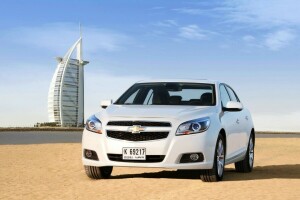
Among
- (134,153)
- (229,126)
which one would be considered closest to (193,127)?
(134,153)

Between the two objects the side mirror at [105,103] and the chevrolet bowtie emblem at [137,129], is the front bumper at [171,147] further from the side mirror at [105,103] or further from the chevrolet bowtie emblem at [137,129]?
the side mirror at [105,103]

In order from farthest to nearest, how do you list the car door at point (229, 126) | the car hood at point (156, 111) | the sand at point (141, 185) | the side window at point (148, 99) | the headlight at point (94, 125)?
the side window at point (148, 99)
the car door at point (229, 126)
the headlight at point (94, 125)
the car hood at point (156, 111)
the sand at point (141, 185)

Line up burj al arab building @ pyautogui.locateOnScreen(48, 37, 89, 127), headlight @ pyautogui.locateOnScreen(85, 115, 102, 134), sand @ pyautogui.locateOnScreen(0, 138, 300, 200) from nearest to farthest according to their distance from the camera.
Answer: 1. sand @ pyautogui.locateOnScreen(0, 138, 300, 200)
2. headlight @ pyautogui.locateOnScreen(85, 115, 102, 134)
3. burj al arab building @ pyautogui.locateOnScreen(48, 37, 89, 127)

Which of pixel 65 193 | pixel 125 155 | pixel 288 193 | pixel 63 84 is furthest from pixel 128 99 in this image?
pixel 63 84

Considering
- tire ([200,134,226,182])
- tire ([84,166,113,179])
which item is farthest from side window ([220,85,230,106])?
tire ([84,166,113,179])

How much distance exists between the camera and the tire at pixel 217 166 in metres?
9.62

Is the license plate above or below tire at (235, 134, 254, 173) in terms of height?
above

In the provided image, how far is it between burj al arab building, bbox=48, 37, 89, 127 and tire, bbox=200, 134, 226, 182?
5977 inches

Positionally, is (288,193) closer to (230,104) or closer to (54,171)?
(230,104)

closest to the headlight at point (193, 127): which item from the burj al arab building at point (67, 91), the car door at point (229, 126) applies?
the car door at point (229, 126)

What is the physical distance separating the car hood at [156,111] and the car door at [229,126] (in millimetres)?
447

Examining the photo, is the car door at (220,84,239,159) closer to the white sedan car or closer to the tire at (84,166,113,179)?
the white sedan car

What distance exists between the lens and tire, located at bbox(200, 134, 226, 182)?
31.6ft

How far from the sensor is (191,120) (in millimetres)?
9328
